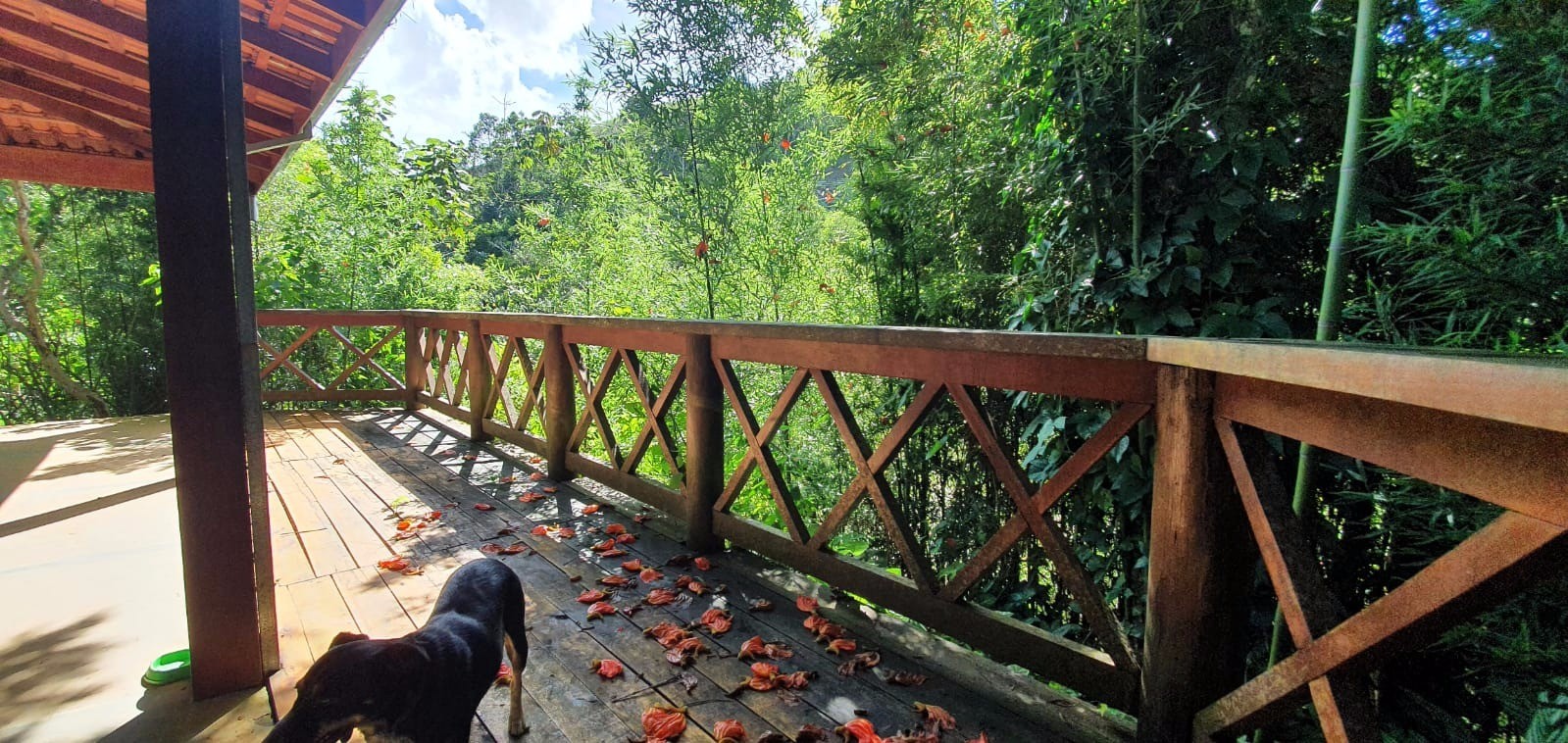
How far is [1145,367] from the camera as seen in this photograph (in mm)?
1338

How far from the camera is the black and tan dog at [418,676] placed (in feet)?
3.03

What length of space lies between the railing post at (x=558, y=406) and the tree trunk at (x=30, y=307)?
6033 millimetres

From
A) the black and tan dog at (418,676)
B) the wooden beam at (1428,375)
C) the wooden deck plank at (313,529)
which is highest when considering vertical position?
the wooden beam at (1428,375)

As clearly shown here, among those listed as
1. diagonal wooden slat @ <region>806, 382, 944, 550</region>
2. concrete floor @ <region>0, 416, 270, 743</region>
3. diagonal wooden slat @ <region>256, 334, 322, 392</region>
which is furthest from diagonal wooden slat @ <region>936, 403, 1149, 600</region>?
diagonal wooden slat @ <region>256, 334, 322, 392</region>

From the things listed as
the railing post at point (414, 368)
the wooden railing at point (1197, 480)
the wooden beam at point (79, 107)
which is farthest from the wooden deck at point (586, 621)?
the railing post at point (414, 368)

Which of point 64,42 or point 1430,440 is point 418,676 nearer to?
point 1430,440

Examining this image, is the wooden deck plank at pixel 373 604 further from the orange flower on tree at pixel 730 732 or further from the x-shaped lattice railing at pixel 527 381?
the x-shaped lattice railing at pixel 527 381

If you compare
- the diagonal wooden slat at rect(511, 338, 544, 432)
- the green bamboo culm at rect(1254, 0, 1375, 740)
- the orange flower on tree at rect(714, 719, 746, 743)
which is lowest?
the orange flower on tree at rect(714, 719, 746, 743)

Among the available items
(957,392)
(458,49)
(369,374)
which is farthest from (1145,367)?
(458,49)

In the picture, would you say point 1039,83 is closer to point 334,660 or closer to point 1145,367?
point 1145,367

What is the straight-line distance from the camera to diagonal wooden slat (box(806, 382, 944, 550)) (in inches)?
68.7

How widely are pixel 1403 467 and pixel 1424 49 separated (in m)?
0.92

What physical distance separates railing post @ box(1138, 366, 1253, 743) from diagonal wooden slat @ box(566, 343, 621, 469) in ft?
7.64

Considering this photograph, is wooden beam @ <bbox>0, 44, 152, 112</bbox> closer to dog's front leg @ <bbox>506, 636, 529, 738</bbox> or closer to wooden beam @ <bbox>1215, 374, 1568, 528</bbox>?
dog's front leg @ <bbox>506, 636, 529, 738</bbox>
